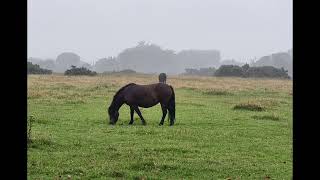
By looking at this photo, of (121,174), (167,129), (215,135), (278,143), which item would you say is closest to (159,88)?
(167,129)

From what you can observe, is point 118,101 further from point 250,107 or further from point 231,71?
point 231,71

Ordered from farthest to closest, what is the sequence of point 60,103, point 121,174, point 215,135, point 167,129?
point 60,103 < point 167,129 < point 215,135 < point 121,174

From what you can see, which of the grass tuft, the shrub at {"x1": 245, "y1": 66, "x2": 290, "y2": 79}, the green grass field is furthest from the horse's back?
the shrub at {"x1": 245, "y1": 66, "x2": 290, "y2": 79}

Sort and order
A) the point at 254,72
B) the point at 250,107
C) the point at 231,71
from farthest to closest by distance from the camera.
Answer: the point at 231,71 < the point at 254,72 < the point at 250,107

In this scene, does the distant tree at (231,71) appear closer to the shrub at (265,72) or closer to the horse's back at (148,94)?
the shrub at (265,72)

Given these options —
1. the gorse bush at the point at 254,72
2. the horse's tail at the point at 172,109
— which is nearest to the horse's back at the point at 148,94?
the horse's tail at the point at 172,109

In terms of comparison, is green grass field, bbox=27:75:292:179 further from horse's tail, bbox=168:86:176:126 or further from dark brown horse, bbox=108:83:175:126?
dark brown horse, bbox=108:83:175:126

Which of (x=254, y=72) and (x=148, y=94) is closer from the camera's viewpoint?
(x=148, y=94)

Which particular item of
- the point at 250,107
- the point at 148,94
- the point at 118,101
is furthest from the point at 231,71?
the point at 118,101

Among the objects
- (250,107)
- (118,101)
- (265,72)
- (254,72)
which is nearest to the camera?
(118,101)

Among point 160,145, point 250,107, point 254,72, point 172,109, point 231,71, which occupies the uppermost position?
point 231,71
